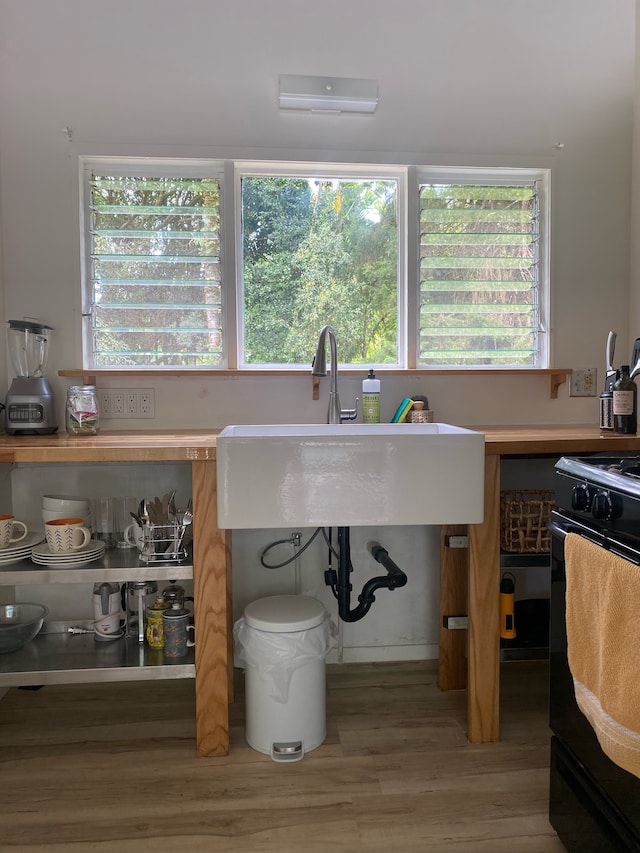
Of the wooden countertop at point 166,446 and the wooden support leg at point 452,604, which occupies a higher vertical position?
the wooden countertop at point 166,446

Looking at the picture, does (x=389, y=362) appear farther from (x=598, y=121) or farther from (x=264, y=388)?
(x=598, y=121)

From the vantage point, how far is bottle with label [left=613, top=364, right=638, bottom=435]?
2.09 m

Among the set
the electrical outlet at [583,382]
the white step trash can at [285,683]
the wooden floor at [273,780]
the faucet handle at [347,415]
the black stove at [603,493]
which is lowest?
the wooden floor at [273,780]

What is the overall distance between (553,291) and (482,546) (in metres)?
1.17

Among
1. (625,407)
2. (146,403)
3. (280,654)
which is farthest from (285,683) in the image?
(625,407)

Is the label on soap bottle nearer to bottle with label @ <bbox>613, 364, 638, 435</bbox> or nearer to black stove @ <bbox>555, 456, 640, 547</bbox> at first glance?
bottle with label @ <bbox>613, 364, 638, 435</bbox>

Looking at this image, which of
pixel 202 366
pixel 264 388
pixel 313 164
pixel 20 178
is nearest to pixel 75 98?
pixel 20 178

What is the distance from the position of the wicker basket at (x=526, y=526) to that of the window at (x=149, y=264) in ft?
4.17

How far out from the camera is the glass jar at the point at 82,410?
2127 millimetres

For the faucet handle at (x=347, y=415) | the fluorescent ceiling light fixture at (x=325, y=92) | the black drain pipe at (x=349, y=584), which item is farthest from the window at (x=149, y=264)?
the black drain pipe at (x=349, y=584)

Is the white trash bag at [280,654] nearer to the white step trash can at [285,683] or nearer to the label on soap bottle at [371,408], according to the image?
the white step trash can at [285,683]

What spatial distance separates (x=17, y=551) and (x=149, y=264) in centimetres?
114

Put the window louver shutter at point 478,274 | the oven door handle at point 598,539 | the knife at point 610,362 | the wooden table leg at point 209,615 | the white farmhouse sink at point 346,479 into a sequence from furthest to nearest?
the window louver shutter at point 478,274 < the knife at point 610,362 < the wooden table leg at point 209,615 < the white farmhouse sink at point 346,479 < the oven door handle at point 598,539

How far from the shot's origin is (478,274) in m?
2.44
